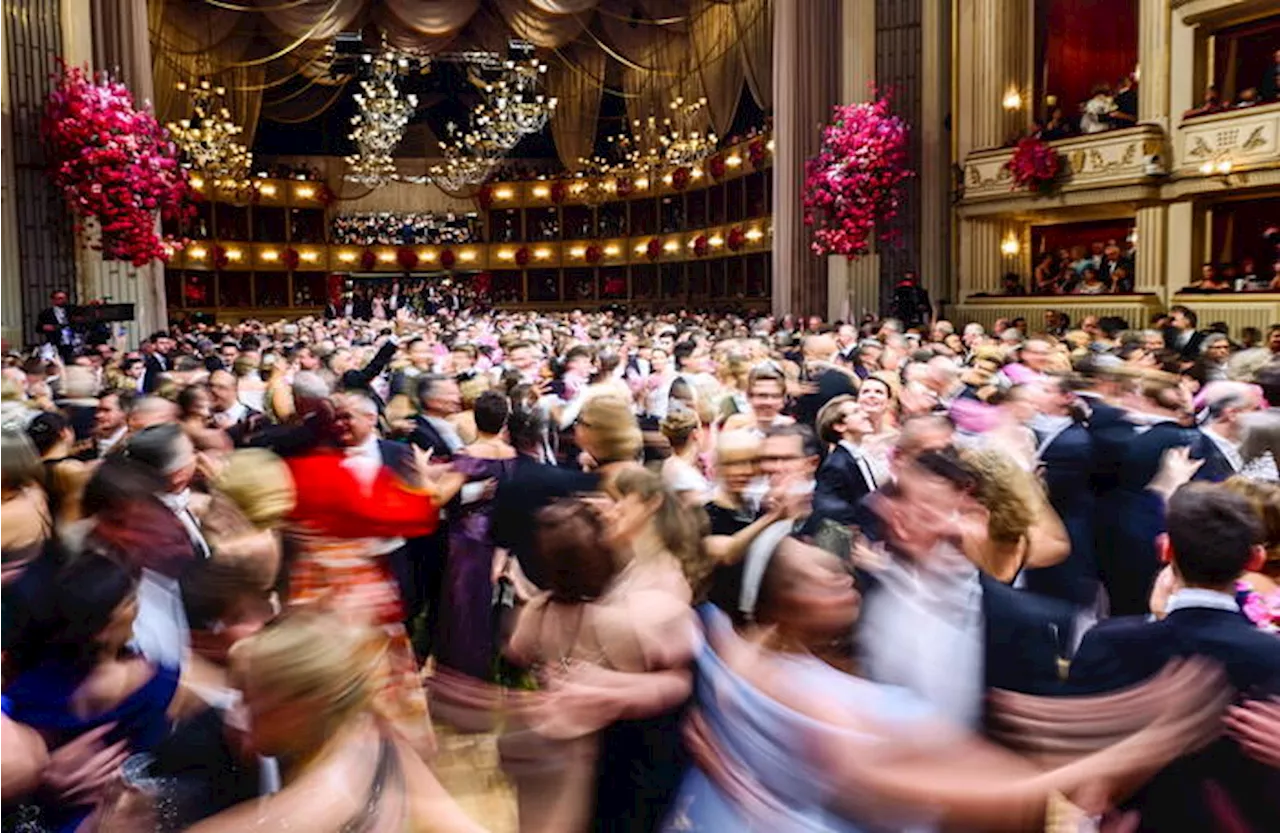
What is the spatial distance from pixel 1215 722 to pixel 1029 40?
51.6 ft

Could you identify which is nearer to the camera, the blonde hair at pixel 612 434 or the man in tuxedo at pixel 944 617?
the man in tuxedo at pixel 944 617

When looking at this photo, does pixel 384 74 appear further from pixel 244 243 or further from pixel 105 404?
pixel 105 404

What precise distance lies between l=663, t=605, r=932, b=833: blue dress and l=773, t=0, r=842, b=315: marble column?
1573cm

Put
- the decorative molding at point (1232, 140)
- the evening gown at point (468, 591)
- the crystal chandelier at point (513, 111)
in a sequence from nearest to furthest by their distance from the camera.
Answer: the evening gown at point (468, 591)
the decorative molding at point (1232, 140)
the crystal chandelier at point (513, 111)

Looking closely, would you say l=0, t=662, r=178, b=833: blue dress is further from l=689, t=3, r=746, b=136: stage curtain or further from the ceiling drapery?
l=689, t=3, r=746, b=136: stage curtain

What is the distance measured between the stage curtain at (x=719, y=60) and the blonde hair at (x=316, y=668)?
21476 millimetres

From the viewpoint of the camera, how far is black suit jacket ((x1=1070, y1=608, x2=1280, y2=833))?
232 cm

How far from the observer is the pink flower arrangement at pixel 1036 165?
14.5m

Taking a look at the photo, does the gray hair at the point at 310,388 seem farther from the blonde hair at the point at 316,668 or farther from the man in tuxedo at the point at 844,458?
the blonde hair at the point at 316,668

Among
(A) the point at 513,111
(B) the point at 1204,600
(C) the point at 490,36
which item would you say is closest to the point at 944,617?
(B) the point at 1204,600

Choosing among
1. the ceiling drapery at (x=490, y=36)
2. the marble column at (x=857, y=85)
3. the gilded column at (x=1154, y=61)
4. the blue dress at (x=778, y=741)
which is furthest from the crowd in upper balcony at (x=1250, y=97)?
the blue dress at (x=778, y=741)

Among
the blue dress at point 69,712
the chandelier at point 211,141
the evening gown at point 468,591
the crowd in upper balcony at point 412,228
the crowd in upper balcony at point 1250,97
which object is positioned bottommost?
the evening gown at point 468,591

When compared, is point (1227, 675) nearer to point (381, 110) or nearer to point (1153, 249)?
point (1153, 249)

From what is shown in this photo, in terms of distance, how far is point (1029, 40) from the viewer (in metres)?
16.2
